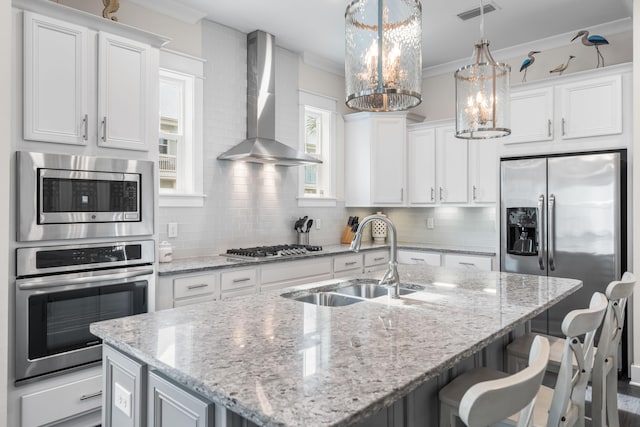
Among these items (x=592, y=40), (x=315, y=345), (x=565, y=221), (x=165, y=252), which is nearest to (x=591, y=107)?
(x=592, y=40)

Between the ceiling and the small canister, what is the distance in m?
1.97

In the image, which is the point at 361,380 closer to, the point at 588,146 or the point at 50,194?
the point at 50,194

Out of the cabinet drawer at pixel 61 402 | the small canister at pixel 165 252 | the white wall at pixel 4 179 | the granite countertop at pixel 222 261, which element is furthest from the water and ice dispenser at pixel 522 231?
the white wall at pixel 4 179

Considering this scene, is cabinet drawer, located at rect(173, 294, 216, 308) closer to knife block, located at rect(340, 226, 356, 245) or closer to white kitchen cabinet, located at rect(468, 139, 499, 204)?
knife block, located at rect(340, 226, 356, 245)

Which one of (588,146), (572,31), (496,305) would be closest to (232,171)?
(496,305)

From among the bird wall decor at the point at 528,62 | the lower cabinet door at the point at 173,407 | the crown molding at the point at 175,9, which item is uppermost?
the crown molding at the point at 175,9

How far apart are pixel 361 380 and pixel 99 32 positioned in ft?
8.45

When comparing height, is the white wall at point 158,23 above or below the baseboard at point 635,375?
above

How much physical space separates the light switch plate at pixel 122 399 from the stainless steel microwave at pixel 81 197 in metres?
1.19

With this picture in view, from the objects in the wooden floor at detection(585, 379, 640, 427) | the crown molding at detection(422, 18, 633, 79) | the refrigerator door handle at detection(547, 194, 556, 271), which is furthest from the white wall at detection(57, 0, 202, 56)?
the wooden floor at detection(585, 379, 640, 427)

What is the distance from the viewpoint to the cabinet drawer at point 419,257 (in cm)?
457

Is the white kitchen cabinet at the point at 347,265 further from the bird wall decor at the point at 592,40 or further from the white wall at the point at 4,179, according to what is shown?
the bird wall decor at the point at 592,40

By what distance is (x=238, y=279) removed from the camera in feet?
11.0

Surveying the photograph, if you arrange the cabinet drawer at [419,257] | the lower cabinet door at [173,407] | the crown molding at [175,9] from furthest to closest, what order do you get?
the cabinet drawer at [419,257] < the crown molding at [175,9] < the lower cabinet door at [173,407]
